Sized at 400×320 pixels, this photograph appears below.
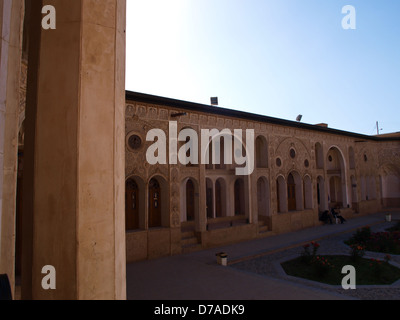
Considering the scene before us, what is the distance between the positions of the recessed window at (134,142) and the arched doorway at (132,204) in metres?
1.34

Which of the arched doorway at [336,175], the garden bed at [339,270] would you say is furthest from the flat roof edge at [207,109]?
the garden bed at [339,270]

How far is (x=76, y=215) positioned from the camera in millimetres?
2670

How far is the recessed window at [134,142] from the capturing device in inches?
424

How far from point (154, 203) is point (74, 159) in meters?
9.42

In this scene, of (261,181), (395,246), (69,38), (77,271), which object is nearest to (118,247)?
(77,271)

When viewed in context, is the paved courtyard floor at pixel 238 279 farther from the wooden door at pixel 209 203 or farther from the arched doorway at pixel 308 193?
the arched doorway at pixel 308 193

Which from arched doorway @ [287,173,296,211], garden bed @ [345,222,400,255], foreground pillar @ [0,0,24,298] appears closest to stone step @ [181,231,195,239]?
garden bed @ [345,222,400,255]

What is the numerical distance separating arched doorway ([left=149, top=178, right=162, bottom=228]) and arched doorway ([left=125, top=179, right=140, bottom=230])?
2.04 feet

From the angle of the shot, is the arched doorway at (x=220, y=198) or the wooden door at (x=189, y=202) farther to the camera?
the arched doorway at (x=220, y=198)

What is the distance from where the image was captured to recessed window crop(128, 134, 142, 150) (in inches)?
424

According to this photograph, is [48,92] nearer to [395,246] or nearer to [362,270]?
[362,270]

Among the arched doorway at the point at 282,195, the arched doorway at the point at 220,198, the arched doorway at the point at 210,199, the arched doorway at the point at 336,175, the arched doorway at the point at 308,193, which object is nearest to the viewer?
the arched doorway at the point at 210,199

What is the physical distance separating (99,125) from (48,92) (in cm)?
58

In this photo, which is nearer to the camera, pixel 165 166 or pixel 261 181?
pixel 165 166
